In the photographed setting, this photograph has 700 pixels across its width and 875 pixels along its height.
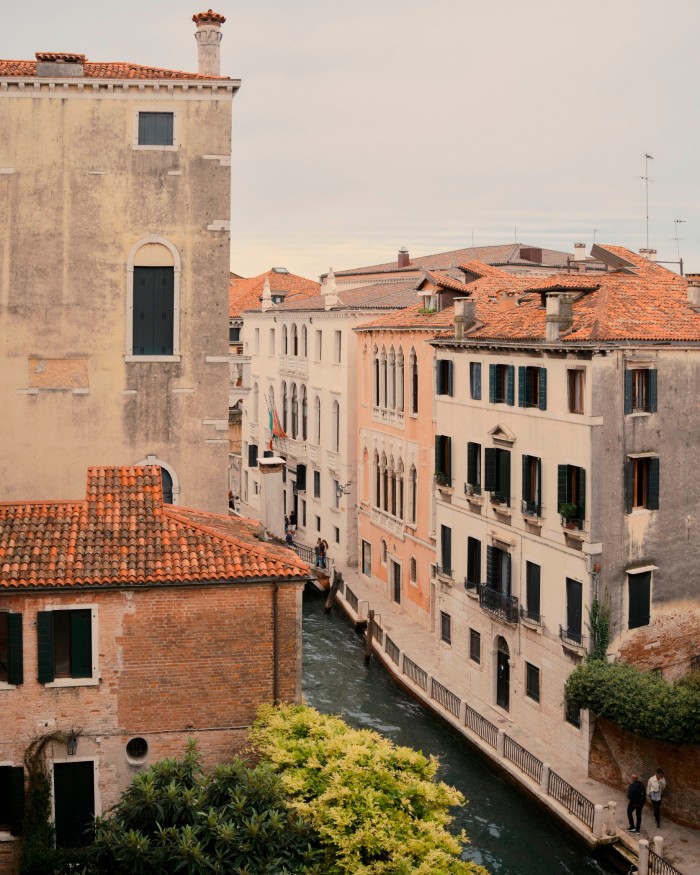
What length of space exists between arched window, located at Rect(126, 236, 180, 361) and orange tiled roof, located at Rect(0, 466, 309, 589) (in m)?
2.83

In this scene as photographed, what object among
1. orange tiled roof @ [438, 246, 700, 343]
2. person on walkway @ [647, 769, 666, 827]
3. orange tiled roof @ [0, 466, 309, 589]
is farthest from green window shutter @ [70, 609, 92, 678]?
orange tiled roof @ [438, 246, 700, 343]

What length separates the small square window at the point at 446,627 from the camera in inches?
1254

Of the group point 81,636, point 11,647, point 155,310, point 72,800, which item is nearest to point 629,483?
point 155,310

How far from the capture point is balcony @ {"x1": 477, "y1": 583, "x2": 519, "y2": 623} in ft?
91.1

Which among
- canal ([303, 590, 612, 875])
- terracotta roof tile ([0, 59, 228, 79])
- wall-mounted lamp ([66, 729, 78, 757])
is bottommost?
canal ([303, 590, 612, 875])

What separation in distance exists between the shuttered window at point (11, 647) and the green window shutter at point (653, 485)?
1475 cm

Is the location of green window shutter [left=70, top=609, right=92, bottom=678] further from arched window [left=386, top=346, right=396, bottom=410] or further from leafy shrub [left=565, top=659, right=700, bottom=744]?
arched window [left=386, top=346, right=396, bottom=410]

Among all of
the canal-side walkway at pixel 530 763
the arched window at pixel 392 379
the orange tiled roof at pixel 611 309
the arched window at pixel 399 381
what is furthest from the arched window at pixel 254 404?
the orange tiled roof at pixel 611 309

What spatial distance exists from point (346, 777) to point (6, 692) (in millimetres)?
4812

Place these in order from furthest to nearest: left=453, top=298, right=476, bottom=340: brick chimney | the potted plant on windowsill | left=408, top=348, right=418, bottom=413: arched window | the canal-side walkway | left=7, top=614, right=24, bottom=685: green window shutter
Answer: left=408, top=348, right=418, bottom=413: arched window → left=453, top=298, right=476, bottom=340: brick chimney → the potted plant on windowsill → the canal-side walkway → left=7, top=614, right=24, bottom=685: green window shutter

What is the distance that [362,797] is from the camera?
574 inches

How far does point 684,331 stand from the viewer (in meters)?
26.1

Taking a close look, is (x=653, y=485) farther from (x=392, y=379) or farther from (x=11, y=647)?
(x=392, y=379)

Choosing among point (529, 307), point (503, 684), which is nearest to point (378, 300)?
point (529, 307)
